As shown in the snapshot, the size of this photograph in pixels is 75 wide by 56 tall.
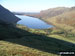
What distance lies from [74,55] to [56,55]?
4427mm

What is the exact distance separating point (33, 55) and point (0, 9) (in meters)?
105

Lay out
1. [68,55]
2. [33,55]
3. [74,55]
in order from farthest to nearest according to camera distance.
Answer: [74,55], [68,55], [33,55]

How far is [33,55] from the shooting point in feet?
89.9

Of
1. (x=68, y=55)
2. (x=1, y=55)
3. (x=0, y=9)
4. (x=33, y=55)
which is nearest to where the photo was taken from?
(x=1, y=55)

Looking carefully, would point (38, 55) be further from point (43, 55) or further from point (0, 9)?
point (0, 9)

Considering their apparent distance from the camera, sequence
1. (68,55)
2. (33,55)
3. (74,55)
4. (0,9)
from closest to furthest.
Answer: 1. (33,55)
2. (68,55)
3. (74,55)
4. (0,9)

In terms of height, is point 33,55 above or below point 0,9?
below

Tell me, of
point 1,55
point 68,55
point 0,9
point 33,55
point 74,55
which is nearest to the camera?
point 1,55

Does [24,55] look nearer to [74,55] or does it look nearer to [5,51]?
[5,51]

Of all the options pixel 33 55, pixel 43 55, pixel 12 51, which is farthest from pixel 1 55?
pixel 43 55

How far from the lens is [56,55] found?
101 feet

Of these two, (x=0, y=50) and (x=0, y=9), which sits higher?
(x=0, y=9)

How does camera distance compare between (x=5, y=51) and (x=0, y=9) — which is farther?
(x=0, y=9)

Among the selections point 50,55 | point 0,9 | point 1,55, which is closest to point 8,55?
point 1,55
